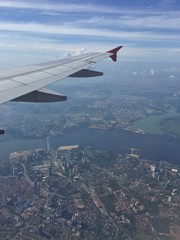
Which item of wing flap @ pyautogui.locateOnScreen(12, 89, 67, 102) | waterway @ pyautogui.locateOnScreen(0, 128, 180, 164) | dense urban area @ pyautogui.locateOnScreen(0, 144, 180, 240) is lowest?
waterway @ pyautogui.locateOnScreen(0, 128, 180, 164)

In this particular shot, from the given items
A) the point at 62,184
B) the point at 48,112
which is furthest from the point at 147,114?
the point at 62,184

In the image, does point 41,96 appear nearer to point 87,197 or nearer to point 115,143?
point 87,197

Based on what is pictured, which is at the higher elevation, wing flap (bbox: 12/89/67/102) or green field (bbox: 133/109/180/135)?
wing flap (bbox: 12/89/67/102)

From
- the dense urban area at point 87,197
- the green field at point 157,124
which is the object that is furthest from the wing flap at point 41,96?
the green field at point 157,124

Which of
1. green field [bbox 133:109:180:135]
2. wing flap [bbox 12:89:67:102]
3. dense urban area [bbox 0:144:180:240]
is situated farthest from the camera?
green field [bbox 133:109:180:135]

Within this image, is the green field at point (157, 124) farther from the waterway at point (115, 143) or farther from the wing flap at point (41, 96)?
the wing flap at point (41, 96)

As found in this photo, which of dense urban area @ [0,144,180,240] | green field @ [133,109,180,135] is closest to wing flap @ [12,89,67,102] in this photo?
dense urban area @ [0,144,180,240]

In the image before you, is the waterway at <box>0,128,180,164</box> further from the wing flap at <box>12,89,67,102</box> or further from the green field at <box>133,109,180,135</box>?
the wing flap at <box>12,89,67,102</box>
